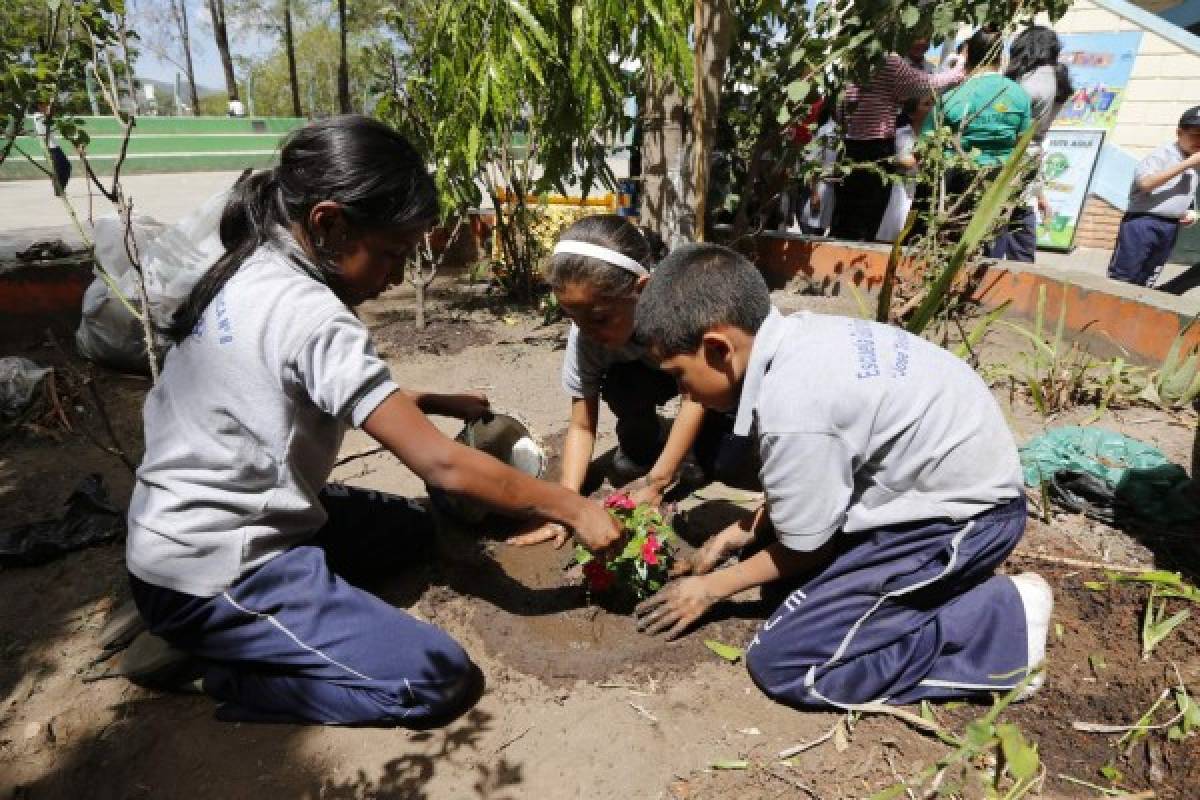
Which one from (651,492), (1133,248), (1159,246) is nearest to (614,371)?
(651,492)

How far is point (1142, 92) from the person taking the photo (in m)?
6.66

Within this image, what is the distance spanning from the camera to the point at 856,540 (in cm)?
194

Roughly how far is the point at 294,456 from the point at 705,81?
3.20m

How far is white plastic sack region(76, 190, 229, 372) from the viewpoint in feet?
11.4

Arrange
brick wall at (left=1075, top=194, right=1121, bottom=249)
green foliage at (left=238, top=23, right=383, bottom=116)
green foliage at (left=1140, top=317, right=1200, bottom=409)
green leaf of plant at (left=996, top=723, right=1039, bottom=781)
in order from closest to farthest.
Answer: green leaf of plant at (left=996, top=723, right=1039, bottom=781) < green foliage at (left=1140, top=317, right=1200, bottom=409) < brick wall at (left=1075, top=194, right=1121, bottom=249) < green foliage at (left=238, top=23, right=383, bottom=116)

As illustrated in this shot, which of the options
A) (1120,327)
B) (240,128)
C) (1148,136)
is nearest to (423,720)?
(1120,327)

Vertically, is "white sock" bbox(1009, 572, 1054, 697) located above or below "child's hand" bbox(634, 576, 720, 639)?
above

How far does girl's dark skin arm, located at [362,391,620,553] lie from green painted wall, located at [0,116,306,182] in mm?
17538

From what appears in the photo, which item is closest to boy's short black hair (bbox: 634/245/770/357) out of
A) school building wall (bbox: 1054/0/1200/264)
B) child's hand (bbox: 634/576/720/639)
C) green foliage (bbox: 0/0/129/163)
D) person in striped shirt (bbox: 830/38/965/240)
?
child's hand (bbox: 634/576/720/639)

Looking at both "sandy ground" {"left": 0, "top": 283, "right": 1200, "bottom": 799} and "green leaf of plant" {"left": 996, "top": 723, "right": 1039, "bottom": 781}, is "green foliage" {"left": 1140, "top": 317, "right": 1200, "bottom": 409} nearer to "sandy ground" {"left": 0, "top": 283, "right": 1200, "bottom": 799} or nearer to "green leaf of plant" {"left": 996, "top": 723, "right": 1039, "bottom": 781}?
"sandy ground" {"left": 0, "top": 283, "right": 1200, "bottom": 799}

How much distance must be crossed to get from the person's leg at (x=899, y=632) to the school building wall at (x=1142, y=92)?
6913 millimetres

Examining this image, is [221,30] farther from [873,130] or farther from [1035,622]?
[1035,622]

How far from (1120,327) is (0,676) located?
4769mm

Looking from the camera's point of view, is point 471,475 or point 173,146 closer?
point 471,475
